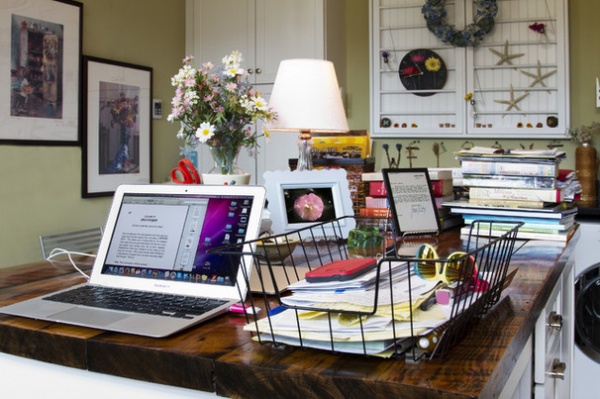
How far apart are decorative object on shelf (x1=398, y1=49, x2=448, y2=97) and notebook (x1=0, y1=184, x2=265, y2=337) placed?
11.9ft

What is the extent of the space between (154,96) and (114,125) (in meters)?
0.49

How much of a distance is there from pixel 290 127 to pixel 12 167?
81.3 inches

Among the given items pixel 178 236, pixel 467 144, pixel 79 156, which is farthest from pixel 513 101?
pixel 178 236

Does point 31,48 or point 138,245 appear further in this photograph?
point 31,48

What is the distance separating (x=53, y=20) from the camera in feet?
12.2

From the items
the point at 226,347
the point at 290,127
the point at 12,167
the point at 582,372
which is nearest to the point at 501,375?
the point at 226,347

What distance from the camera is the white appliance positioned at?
2.87 m

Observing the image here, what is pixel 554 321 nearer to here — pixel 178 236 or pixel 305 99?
pixel 178 236

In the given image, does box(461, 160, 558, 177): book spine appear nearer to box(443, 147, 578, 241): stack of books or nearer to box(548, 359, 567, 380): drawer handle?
box(443, 147, 578, 241): stack of books

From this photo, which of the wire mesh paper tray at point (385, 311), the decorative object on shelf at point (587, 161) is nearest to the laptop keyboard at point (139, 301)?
the wire mesh paper tray at point (385, 311)

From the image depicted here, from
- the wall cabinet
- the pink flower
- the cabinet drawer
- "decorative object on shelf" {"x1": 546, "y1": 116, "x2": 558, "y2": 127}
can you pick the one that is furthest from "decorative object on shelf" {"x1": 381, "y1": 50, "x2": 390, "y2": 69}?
the cabinet drawer

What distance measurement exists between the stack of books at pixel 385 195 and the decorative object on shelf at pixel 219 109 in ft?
1.70

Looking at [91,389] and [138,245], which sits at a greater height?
[138,245]

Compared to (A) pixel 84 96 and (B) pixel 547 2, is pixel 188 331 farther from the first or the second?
(B) pixel 547 2
